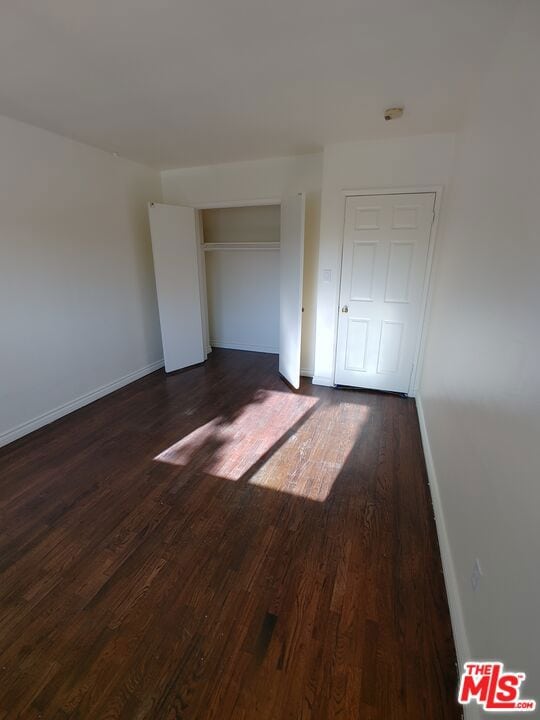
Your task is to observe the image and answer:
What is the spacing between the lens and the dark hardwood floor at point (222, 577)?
3.76 feet

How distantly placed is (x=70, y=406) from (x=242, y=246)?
289 centimetres

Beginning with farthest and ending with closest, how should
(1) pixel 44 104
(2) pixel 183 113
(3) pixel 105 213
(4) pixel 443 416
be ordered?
1. (3) pixel 105 213
2. (2) pixel 183 113
3. (1) pixel 44 104
4. (4) pixel 443 416

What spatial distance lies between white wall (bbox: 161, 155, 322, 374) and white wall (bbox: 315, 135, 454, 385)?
0.84 ft

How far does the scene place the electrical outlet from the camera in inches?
46.2

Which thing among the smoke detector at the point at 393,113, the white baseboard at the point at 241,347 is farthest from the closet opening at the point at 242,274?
the smoke detector at the point at 393,113

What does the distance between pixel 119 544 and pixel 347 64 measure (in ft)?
9.73

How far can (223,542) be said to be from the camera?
5.74 feet

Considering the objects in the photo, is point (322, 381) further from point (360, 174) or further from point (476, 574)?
point (476, 574)

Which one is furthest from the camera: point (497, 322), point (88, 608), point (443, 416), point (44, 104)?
point (44, 104)

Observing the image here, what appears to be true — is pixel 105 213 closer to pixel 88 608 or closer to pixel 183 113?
pixel 183 113

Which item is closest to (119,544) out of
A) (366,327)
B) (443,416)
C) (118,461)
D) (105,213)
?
(118,461)

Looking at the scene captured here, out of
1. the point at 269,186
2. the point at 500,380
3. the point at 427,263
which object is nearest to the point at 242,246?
the point at 269,186

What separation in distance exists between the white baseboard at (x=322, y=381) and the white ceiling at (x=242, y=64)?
8.01 feet

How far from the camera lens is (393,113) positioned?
2383 mm
